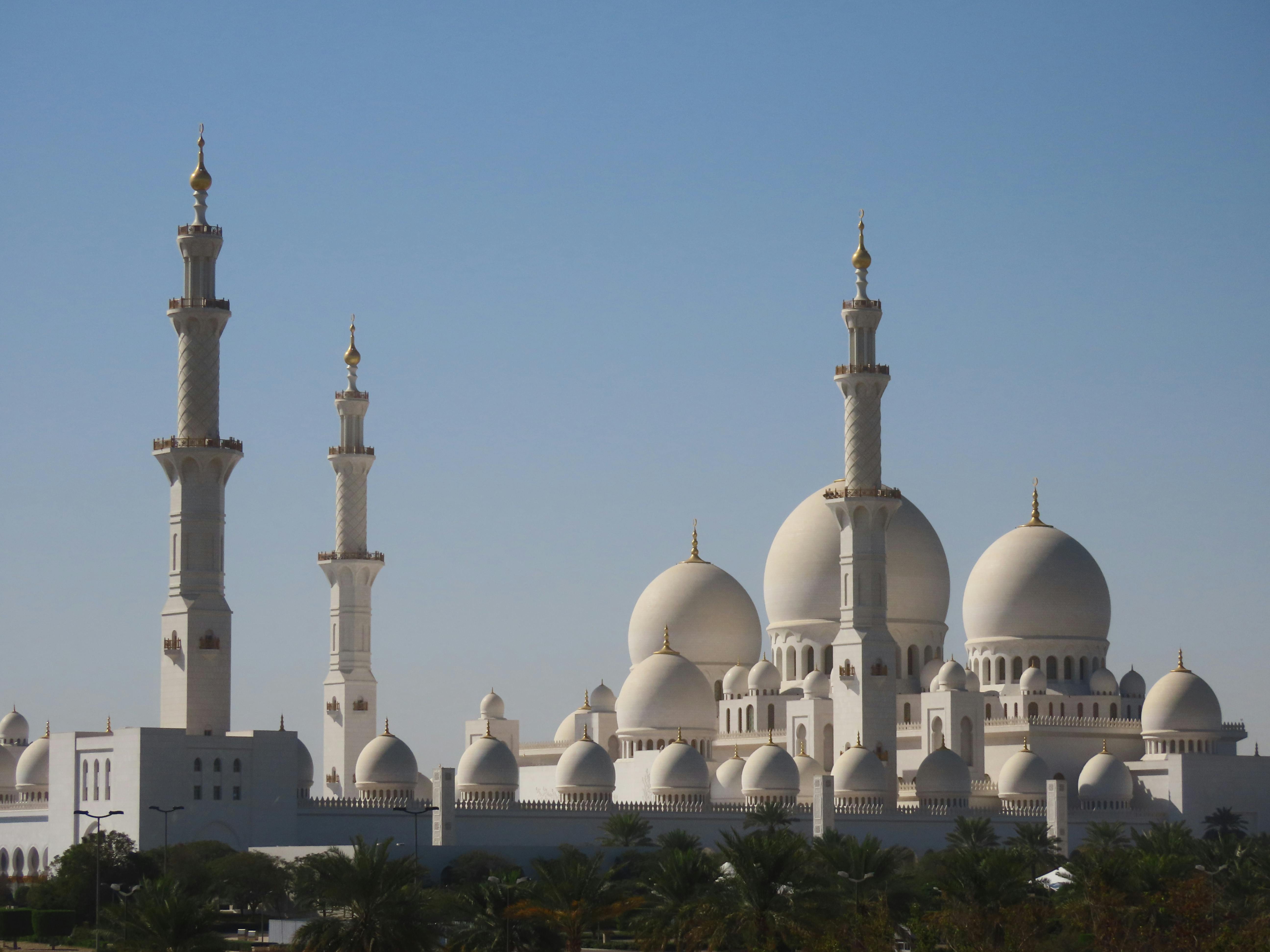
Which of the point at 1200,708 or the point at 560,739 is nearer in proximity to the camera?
the point at 1200,708

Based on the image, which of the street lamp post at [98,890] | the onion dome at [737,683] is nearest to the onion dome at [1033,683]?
the onion dome at [737,683]

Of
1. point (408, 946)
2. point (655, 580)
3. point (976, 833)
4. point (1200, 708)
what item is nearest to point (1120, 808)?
point (1200, 708)

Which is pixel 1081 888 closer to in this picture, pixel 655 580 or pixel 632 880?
pixel 632 880

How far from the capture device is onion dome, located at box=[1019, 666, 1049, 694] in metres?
73.8

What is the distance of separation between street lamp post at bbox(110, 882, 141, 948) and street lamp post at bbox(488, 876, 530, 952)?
6.18m

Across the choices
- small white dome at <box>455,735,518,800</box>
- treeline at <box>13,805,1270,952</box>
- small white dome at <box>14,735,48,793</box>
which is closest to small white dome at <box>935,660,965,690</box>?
small white dome at <box>455,735,518,800</box>

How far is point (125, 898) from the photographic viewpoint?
157 feet

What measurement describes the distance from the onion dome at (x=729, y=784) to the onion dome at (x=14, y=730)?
25.4m

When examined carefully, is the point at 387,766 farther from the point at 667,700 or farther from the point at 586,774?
the point at 667,700

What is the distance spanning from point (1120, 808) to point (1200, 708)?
4.93 metres

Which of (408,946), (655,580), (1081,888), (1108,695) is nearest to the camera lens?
(408,946)

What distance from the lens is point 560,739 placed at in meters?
77.6

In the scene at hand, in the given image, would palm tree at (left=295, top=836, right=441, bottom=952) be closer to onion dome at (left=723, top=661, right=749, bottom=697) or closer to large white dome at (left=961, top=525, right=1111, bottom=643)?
onion dome at (left=723, top=661, right=749, bottom=697)

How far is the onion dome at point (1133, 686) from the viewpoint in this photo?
2977 inches
